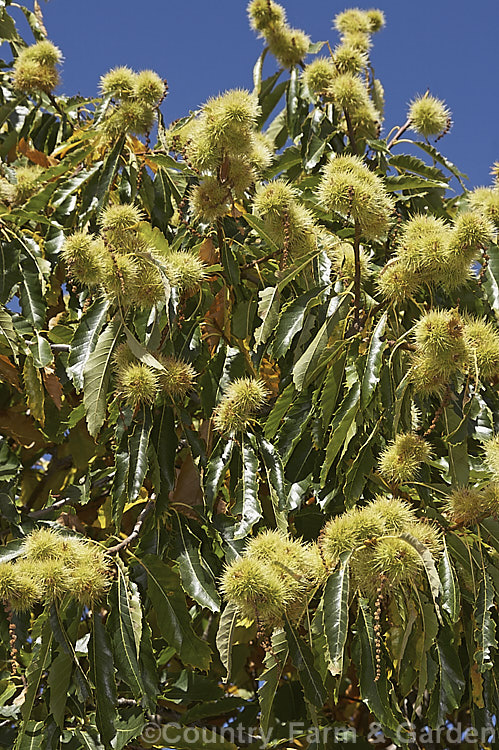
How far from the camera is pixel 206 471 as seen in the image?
223 cm

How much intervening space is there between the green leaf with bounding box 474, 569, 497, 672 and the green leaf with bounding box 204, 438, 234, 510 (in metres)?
0.64

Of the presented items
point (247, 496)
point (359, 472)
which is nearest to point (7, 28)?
point (247, 496)

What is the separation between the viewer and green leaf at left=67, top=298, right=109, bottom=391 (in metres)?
2.15

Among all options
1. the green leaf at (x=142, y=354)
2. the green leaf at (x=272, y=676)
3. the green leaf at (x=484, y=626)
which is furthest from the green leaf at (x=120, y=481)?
the green leaf at (x=484, y=626)

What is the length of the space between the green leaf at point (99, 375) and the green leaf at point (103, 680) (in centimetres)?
44

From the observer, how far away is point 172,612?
203 centimetres

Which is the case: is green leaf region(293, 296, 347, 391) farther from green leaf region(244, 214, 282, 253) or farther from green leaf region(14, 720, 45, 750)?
green leaf region(14, 720, 45, 750)

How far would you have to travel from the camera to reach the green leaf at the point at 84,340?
2.15 metres

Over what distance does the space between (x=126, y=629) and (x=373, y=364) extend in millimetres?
802

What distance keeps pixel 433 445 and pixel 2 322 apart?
118 cm

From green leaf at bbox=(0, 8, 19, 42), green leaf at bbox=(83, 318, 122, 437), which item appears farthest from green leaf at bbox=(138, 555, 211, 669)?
green leaf at bbox=(0, 8, 19, 42)

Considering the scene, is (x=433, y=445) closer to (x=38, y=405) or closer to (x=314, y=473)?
(x=314, y=473)

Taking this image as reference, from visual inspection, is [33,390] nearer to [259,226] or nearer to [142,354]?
[142,354]

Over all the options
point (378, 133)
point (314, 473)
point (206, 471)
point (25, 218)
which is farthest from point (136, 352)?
point (378, 133)
